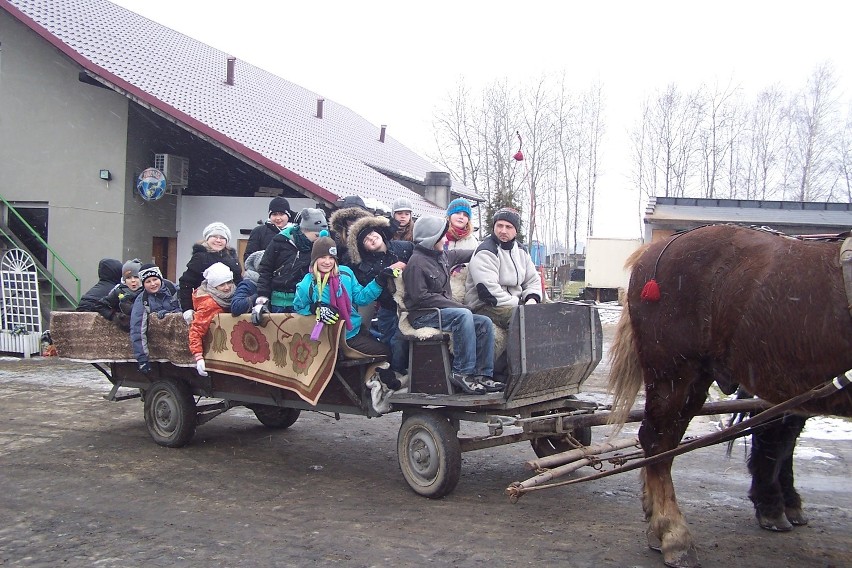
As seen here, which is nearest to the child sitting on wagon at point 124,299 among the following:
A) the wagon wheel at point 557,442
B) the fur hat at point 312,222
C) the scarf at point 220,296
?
the scarf at point 220,296

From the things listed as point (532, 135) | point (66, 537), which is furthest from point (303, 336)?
point (532, 135)

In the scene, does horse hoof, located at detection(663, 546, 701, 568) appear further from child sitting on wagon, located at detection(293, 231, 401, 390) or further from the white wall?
the white wall

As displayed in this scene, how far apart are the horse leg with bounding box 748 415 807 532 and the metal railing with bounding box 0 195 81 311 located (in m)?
11.1

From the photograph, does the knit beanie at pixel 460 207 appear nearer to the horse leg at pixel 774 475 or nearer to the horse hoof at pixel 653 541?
the horse leg at pixel 774 475

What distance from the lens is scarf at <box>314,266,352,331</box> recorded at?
204 inches

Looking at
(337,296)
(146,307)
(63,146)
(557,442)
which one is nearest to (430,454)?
(557,442)

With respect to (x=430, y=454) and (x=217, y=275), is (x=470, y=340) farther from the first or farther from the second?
(x=217, y=275)

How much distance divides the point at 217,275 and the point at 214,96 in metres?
9.65

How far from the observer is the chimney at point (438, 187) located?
19.2m

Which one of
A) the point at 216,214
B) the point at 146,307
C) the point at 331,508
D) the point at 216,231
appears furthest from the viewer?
the point at 216,214

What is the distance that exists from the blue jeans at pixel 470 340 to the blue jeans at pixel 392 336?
480 mm

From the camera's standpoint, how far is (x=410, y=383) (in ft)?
16.6

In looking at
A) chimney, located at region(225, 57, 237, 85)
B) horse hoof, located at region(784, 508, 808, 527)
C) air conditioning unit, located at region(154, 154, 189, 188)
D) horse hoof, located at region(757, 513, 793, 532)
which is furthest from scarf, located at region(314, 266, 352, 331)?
chimney, located at region(225, 57, 237, 85)

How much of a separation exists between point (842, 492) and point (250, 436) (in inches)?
193
